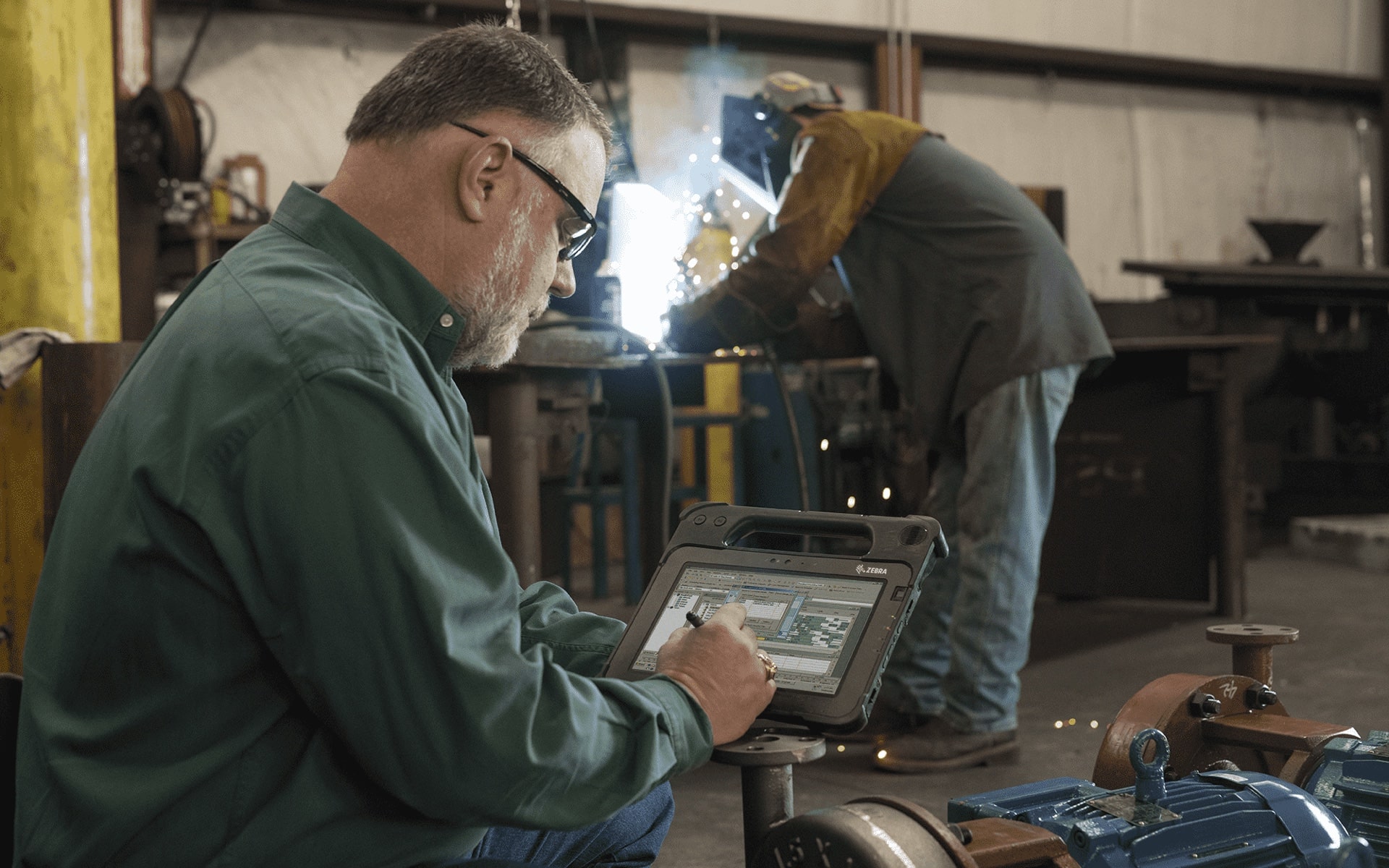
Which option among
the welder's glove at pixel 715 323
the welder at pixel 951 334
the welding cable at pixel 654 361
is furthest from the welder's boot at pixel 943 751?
the welder's glove at pixel 715 323

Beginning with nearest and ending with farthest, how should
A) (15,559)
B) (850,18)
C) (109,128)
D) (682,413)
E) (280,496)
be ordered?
(280,496) < (15,559) < (109,128) < (682,413) < (850,18)

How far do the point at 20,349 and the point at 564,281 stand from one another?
147 centimetres

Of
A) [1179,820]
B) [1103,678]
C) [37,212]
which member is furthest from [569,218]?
[1103,678]

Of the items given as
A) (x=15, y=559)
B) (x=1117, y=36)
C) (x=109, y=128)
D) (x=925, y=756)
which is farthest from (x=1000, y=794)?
(x=1117, y=36)

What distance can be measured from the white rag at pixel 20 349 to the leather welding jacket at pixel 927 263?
1.42 m

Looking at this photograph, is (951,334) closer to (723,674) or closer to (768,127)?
(768,127)

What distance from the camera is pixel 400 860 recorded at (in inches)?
39.0

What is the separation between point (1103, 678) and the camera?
356 cm

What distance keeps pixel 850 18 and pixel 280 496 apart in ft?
21.6

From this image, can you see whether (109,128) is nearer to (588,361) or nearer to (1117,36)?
(588,361)

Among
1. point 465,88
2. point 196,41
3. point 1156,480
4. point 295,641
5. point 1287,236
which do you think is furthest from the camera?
point 1287,236

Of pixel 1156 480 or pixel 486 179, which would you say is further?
pixel 1156 480

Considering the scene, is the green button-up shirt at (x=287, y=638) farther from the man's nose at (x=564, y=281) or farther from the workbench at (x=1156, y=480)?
the workbench at (x=1156, y=480)

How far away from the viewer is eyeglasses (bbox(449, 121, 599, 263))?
1158 millimetres
